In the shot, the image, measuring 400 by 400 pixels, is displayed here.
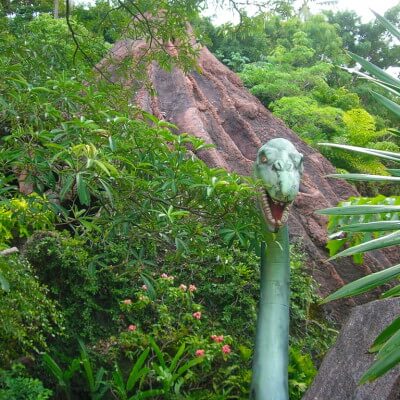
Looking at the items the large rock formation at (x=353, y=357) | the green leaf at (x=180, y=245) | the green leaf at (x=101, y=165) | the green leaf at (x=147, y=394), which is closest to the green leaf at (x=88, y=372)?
the green leaf at (x=147, y=394)

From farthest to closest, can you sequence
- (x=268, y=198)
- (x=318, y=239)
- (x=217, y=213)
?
1. (x=318, y=239)
2. (x=268, y=198)
3. (x=217, y=213)

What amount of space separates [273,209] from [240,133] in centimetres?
491

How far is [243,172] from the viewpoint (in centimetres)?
890

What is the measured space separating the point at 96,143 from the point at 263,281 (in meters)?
2.32

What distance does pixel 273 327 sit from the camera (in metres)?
5.28

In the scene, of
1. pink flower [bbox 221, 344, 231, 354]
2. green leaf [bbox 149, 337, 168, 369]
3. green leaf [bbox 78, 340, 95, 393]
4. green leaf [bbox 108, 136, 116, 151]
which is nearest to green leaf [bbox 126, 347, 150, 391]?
green leaf [bbox 149, 337, 168, 369]

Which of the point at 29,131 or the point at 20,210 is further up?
the point at 29,131

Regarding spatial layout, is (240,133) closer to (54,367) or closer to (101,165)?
(54,367)

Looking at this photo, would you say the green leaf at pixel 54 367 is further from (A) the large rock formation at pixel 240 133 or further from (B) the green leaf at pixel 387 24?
(B) the green leaf at pixel 387 24

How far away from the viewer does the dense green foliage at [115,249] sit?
139 inches

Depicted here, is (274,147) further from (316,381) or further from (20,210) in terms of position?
(20,210)

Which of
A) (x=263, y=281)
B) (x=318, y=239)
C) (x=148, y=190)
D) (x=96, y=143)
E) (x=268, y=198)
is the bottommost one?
(x=318, y=239)

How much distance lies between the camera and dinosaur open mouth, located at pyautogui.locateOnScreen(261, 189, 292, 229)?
4961 mm

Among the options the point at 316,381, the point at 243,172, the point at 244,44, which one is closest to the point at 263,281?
the point at 316,381
